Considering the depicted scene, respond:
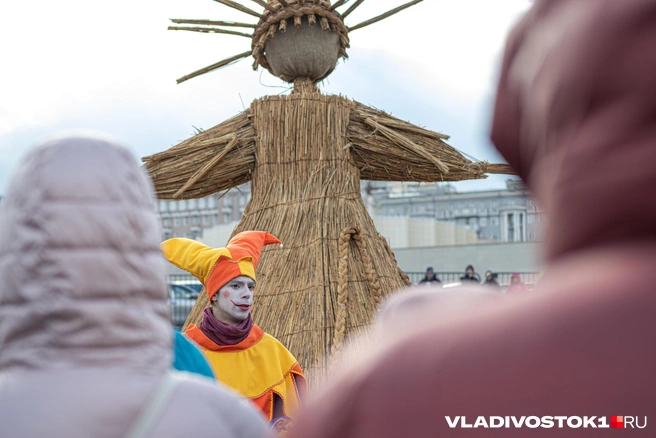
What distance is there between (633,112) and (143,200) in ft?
2.51

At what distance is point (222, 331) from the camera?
4176mm

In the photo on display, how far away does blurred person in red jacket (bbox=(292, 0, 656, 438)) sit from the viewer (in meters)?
0.42

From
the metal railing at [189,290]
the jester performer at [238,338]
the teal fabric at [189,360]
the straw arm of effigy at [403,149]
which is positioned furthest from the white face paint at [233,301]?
the metal railing at [189,290]

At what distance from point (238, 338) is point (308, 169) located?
1.79 m

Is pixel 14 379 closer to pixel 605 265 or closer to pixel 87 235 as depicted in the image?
pixel 87 235

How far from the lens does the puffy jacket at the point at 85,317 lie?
972 millimetres

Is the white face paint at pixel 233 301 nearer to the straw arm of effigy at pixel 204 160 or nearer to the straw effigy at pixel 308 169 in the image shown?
the straw effigy at pixel 308 169

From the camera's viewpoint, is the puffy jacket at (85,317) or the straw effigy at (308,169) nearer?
the puffy jacket at (85,317)

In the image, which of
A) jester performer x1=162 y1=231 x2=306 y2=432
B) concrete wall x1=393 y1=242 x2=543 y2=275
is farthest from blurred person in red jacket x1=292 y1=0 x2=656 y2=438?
concrete wall x1=393 y1=242 x2=543 y2=275

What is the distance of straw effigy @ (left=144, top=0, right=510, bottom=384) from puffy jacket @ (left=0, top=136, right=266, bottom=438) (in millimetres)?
4286

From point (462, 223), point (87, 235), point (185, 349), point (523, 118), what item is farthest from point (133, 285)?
point (462, 223)
